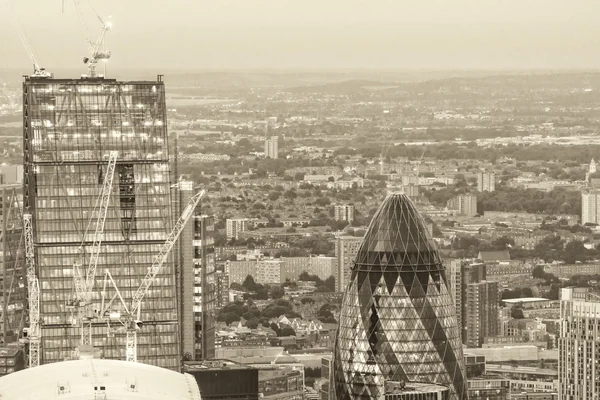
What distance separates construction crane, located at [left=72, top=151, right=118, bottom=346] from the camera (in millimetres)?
41906

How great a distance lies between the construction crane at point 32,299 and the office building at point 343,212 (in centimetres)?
3505

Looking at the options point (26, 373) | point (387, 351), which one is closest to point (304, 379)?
point (387, 351)

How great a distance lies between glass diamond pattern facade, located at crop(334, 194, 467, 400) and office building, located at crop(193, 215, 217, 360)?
12011 millimetres

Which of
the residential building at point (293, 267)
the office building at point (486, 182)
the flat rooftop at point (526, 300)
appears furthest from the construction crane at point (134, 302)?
the office building at point (486, 182)

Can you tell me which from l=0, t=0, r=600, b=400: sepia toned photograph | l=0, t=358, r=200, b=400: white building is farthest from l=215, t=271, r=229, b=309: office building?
l=0, t=358, r=200, b=400: white building

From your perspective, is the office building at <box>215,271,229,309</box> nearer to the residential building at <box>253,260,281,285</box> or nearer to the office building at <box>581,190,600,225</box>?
the residential building at <box>253,260,281,285</box>

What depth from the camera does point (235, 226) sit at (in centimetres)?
8681

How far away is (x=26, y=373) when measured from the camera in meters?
9.61

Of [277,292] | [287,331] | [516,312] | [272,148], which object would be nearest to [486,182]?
[272,148]

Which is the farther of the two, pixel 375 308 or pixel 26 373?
pixel 375 308

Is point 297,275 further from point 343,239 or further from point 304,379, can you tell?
point 304,379

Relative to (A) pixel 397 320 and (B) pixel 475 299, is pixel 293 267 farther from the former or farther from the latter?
(A) pixel 397 320

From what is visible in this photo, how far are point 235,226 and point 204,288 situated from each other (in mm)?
24588

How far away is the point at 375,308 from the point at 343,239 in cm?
3851
